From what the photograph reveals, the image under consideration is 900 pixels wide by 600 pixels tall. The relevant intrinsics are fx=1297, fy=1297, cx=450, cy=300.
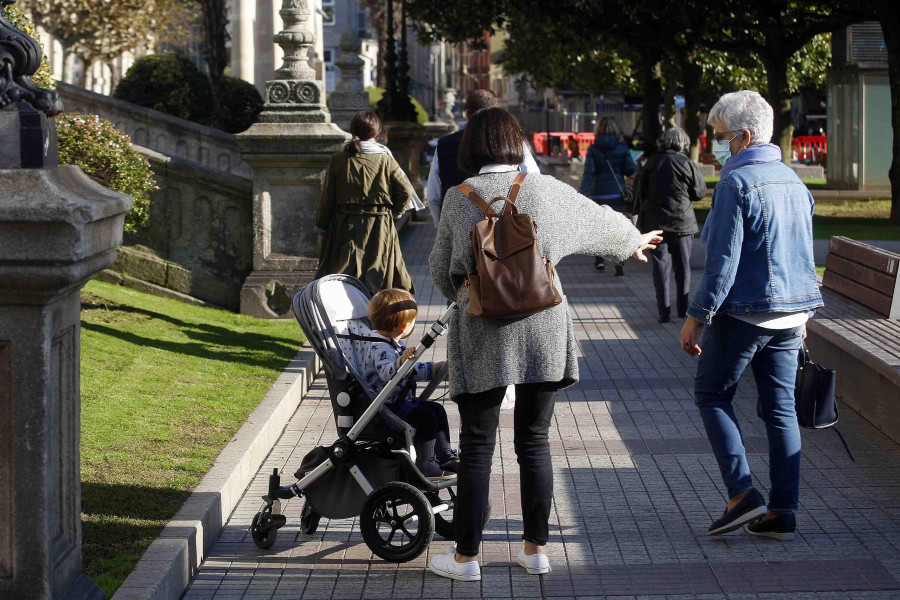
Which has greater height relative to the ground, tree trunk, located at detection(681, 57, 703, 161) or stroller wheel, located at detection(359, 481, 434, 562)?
tree trunk, located at detection(681, 57, 703, 161)

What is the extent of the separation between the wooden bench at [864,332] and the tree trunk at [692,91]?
22.1m

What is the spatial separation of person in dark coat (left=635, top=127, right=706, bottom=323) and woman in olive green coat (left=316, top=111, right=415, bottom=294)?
3.72 m

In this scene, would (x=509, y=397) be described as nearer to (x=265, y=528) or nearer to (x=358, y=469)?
(x=358, y=469)

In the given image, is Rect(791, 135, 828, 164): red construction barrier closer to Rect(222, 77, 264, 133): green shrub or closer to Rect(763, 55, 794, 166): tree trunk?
Rect(763, 55, 794, 166): tree trunk

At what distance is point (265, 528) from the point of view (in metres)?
5.41

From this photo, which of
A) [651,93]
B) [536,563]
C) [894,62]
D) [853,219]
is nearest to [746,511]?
[536,563]

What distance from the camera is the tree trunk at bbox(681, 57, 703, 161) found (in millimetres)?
32031

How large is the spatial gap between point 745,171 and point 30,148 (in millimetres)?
2861

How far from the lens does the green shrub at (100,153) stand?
10.1m

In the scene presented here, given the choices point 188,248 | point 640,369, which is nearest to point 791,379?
point 640,369

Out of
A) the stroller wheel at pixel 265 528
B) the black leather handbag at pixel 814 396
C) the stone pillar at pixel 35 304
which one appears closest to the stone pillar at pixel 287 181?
the stroller wheel at pixel 265 528

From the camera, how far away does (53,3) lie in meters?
34.1

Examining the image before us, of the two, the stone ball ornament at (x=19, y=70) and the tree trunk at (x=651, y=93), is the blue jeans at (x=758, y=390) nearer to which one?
the stone ball ornament at (x=19, y=70)

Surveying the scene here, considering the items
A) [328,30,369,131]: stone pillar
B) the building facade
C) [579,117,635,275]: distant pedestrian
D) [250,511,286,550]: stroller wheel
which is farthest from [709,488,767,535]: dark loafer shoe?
the building facade
